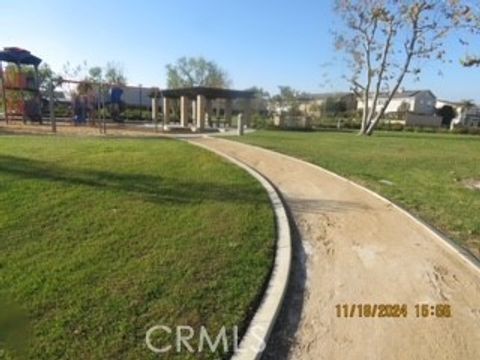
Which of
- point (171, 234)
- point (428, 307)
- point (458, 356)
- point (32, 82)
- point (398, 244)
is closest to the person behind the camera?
point (458, 356)

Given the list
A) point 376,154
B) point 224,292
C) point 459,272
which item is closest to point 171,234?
point 224,292

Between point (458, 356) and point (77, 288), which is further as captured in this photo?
point (77, 288)

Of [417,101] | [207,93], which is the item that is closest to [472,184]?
[207,93]

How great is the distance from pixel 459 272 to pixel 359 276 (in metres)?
1.18

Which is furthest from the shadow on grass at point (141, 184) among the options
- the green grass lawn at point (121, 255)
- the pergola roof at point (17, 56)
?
the pergola roof at point (17, 56)

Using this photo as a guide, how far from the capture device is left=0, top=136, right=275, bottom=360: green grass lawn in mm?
3002

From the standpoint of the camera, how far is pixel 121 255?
4.19m

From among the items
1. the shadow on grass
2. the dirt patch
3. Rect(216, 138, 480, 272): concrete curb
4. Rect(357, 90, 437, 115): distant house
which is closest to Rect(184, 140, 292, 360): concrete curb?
the shadow on grass

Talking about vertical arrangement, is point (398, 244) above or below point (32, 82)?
below

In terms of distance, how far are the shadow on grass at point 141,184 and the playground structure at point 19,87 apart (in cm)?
1875

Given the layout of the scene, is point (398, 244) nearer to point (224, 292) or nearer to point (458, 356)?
point (458, 356)

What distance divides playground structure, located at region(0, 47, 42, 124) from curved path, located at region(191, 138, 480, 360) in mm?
22640

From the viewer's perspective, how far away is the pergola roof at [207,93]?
2646cm

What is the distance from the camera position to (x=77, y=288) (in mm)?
3486
